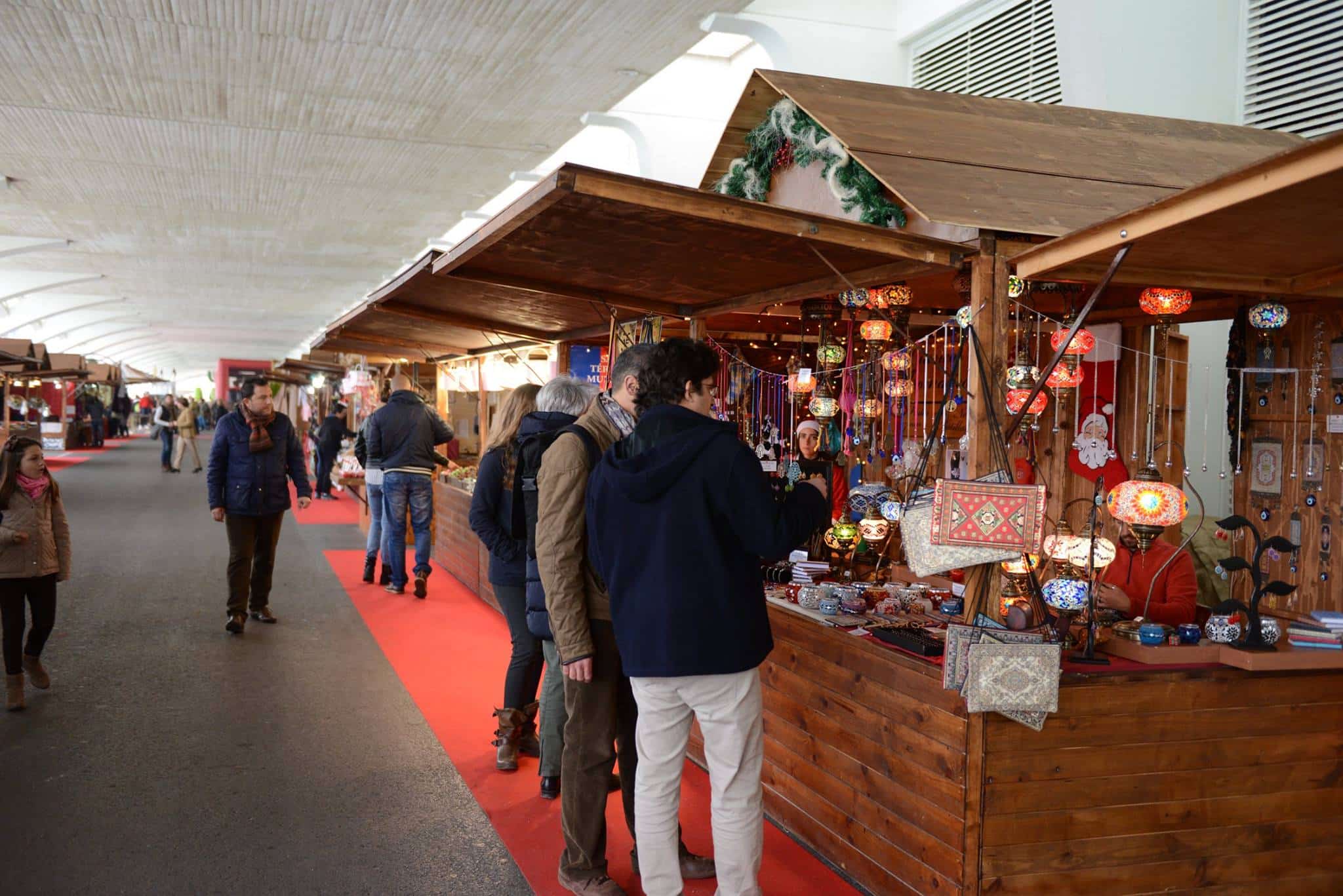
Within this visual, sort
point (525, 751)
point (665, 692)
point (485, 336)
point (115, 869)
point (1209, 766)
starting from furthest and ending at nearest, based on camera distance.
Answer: point (485, 336) < point (525, 751) < point (115, 869) < point (1209, 766) < point (665, 692)

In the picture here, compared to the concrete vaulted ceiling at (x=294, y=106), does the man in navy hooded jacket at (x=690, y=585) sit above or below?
below

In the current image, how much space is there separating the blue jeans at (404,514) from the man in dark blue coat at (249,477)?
1.36m

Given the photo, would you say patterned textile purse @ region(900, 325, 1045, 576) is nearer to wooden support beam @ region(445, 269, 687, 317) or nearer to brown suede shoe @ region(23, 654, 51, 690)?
wooden support beam @ region(445, 269, 687, 317)

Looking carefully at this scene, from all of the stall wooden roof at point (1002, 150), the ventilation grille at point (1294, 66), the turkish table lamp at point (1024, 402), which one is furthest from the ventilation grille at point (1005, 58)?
the turkish table lamp at point (1024, 402)

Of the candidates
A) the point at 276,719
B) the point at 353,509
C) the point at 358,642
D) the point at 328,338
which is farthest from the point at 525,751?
the point at 353,509

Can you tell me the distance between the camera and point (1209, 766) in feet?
10.5

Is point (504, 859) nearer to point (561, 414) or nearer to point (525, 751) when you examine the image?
point (525, 751)

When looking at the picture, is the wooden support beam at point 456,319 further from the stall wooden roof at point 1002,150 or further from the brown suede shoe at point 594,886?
the brown suede shoe at point 594,886

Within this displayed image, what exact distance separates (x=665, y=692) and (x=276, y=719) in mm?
3122

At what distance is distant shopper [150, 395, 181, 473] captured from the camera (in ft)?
71.7

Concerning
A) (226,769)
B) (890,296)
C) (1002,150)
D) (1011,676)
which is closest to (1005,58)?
(890,296)

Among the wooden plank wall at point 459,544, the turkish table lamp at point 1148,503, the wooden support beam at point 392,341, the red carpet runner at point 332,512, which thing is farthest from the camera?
the red carpet runner at point 332,512

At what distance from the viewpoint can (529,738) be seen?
4.64 meters

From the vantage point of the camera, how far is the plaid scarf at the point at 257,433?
6594 mm
